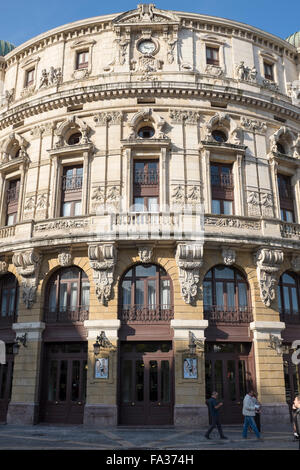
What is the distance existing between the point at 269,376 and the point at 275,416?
1911 millimetres

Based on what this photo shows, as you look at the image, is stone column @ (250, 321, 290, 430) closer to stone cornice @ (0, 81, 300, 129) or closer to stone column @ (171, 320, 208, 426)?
stone column @ (171, 320, 208, 426)

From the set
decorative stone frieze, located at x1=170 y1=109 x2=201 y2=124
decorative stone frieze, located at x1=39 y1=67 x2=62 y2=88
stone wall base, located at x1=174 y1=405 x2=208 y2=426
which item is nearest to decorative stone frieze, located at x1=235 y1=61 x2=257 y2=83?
decorative stone frieze, located at x1=170 y1=109 x2=201 y2=124

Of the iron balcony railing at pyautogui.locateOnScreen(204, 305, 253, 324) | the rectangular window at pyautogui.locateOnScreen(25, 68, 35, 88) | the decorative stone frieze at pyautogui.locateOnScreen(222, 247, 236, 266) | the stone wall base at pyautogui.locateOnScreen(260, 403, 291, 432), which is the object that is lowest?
the stone wall base at pyautogui.locateOnScreen(260, 403, 291, 432)

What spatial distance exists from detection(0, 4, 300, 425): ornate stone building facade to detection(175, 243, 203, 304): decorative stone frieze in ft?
0.26

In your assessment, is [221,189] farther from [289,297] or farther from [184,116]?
[289,297]

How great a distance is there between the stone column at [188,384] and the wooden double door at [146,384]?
764 millimetres

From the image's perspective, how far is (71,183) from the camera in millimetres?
25406

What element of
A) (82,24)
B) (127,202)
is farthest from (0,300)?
(82,24)

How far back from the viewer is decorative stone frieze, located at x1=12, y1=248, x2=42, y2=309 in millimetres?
23125

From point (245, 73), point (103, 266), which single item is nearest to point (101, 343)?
point (103, 266)

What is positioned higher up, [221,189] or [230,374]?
[221,189]

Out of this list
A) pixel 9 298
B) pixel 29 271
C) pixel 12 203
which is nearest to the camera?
pixel 29 271

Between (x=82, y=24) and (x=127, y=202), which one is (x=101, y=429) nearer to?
(x=127, y=202)

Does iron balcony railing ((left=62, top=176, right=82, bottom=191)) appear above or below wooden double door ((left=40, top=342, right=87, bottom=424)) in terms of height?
above
